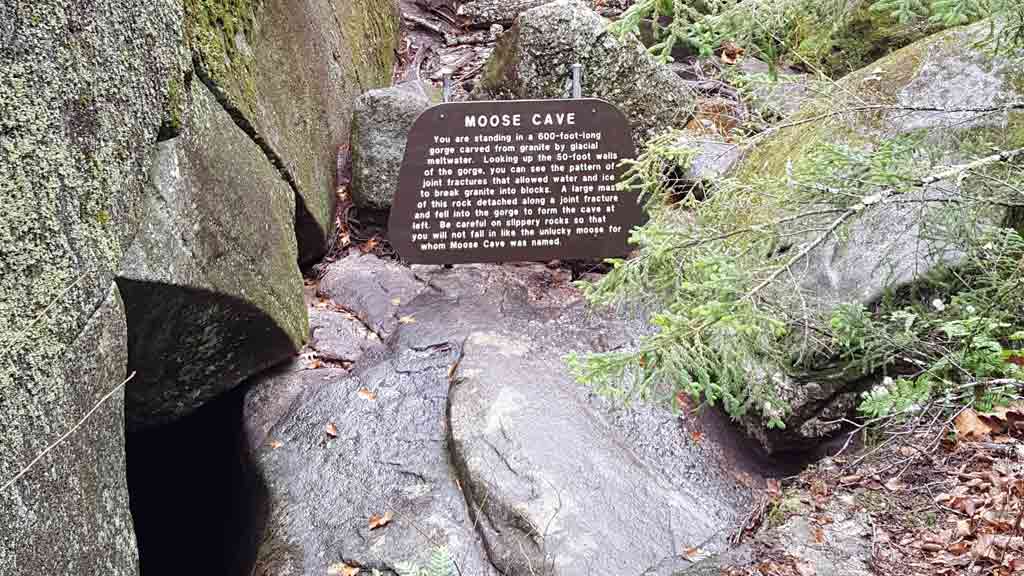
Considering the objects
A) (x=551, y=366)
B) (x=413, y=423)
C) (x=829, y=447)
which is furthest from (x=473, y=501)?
(x=829, y=447)

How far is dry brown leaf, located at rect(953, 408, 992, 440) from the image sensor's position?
337cm

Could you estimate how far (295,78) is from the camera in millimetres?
5461

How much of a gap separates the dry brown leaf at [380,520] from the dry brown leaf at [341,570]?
216mm

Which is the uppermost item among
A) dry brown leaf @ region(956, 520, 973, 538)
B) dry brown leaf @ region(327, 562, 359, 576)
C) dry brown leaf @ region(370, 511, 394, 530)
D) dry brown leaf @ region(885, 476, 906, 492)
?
dry brown leaf @ region(956, 520, 973, 538)

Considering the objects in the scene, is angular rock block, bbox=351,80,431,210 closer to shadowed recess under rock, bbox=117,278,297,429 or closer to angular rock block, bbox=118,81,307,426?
angular rock block, bbox=118,81,307,426

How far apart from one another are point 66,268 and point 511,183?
300 centimetres

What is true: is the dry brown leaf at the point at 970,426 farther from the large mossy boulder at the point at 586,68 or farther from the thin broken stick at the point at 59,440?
the thin broken stick at the point at 59,440

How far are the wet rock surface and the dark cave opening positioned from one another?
0.24 meters

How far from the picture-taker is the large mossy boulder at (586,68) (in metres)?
5.69

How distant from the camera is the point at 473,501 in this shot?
11.0 ft

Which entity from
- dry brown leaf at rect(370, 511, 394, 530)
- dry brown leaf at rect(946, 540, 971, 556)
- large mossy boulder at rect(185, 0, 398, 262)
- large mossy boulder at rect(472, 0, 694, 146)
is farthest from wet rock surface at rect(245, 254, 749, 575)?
large mossy boulder at rect(472, 0, 694, 146)

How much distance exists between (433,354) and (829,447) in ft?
7.56

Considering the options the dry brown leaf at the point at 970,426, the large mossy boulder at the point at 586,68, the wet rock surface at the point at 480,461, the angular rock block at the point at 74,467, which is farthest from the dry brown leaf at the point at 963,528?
the large mossy boulder at the point at 586,68

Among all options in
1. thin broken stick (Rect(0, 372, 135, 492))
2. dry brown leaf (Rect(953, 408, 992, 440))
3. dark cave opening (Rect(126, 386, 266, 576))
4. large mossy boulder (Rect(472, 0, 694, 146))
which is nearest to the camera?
thin broken stick (Rect(0, 372, 135, 492))
